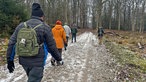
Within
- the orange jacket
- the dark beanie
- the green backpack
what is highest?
the dark beanie

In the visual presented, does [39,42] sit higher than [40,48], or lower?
higher

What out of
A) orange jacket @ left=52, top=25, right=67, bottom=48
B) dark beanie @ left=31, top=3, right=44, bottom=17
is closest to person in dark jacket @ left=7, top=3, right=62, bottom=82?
dark beanie @ left=31, top=3, right=44, bottom=17

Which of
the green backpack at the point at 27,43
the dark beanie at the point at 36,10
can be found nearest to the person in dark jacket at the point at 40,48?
the dark beanie at the point at 36,10

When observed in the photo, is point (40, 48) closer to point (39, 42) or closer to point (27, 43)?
point (39, 42)

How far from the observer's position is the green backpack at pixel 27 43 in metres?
4.20

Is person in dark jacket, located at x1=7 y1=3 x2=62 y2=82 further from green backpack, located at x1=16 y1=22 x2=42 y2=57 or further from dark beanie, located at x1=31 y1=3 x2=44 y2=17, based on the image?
green backpack, located at x1=16 y1=22 x2=42 y2=57

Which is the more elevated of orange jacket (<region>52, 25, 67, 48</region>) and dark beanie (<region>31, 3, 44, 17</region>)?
dark beanie (<region>31, 3, 44, 17</region>)

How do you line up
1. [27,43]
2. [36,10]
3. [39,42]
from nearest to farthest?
1. [27,43]
2. [39,42]
3. [36,10]

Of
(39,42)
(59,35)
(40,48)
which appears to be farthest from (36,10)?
(59,35)

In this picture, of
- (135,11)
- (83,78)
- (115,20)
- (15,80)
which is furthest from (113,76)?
(115,20)

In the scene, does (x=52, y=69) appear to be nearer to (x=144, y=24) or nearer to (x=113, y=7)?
(x=113, y=7)

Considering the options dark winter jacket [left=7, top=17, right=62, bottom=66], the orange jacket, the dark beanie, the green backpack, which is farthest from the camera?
the orange jacket

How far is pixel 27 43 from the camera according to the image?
4.21m

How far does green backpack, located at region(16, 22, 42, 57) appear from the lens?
4203mm
